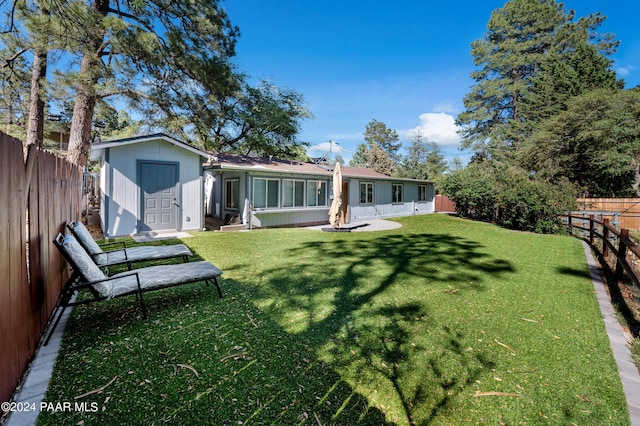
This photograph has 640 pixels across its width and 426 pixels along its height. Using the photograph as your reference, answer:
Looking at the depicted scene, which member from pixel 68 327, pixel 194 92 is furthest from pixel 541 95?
pixel 68 327

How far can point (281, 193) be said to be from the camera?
12.7 m

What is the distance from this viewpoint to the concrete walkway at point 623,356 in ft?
7.67

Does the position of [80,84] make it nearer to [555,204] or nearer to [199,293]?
[199,293]

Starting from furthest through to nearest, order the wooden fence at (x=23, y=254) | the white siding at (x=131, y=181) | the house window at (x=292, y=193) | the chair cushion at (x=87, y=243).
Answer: the house window at (x=292, y=193) → the white siding at (x=131, y=181) → the chair cushion at (x=87, y=243) → the wooden fence at (x=23, y=254)

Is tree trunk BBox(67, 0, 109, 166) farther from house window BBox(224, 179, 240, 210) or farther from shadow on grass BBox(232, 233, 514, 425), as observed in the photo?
shadow on grass BBox(232, 233, 514, 425)

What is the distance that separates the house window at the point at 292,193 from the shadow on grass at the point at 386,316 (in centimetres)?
555

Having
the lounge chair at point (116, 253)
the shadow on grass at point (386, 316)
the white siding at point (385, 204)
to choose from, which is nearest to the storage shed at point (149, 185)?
the lounge chair at point (116, 253)

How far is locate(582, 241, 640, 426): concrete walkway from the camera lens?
234 centimetres

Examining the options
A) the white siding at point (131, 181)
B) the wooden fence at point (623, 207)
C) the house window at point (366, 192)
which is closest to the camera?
the white siding at point (131, 181)

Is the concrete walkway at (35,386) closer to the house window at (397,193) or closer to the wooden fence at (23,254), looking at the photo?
the wooden fence at (23,254)

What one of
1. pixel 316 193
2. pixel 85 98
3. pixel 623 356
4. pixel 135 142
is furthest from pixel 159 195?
pixel 623 356

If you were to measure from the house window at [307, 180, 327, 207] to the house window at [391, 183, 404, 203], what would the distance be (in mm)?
6242

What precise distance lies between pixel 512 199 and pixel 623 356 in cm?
1182

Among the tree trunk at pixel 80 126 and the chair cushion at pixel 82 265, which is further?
the tree trunk at pixel 80 126
